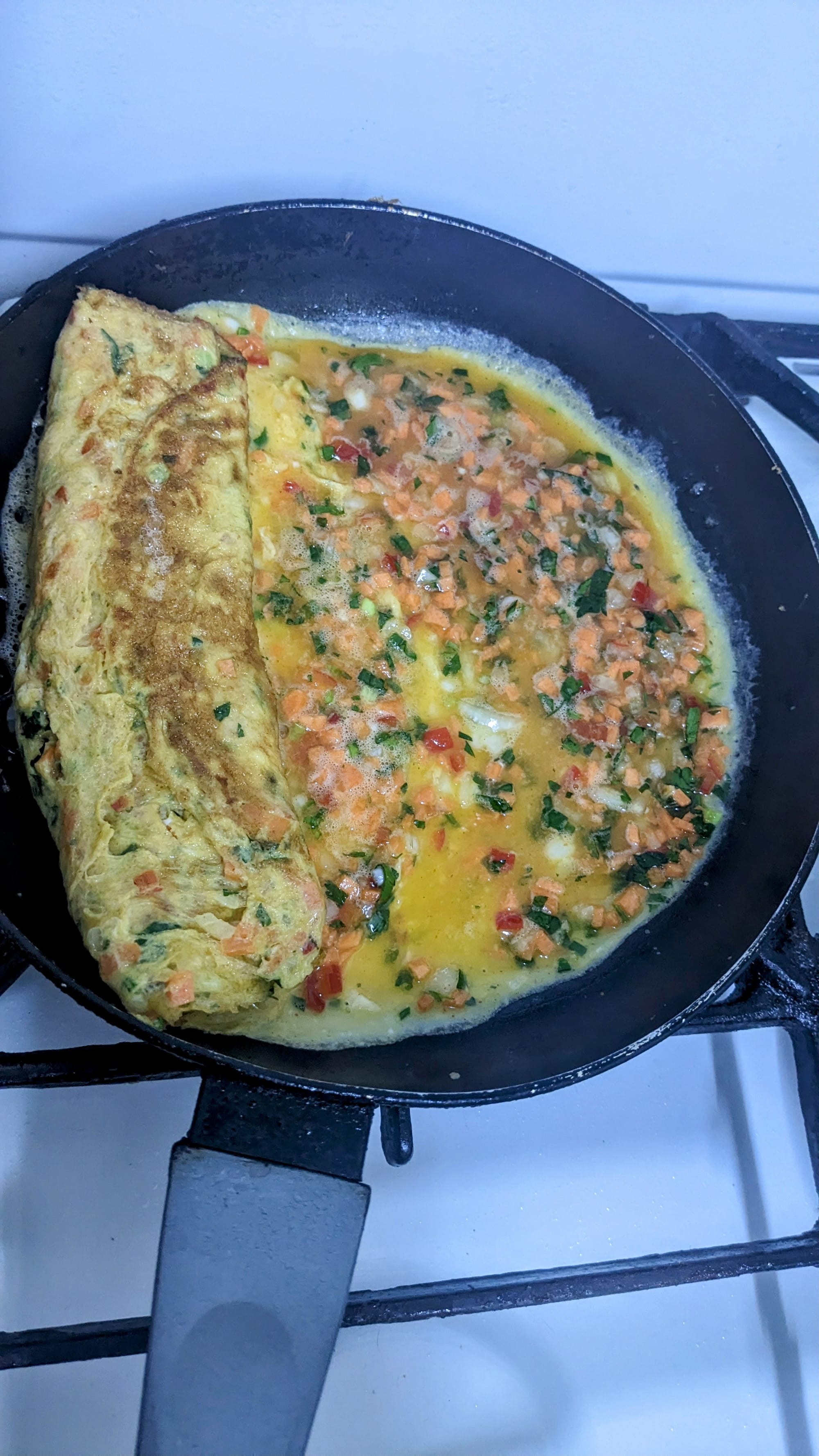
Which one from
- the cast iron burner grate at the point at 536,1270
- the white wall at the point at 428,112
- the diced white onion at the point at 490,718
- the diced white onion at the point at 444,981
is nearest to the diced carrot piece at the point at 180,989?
the cast iron burner grate at the point at 536,1270

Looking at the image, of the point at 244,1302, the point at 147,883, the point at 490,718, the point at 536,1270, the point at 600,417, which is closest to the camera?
the point at 244,1302

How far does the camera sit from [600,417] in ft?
6.82

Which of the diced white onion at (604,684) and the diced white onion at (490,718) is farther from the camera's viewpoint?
the diced white onion at (604,684)

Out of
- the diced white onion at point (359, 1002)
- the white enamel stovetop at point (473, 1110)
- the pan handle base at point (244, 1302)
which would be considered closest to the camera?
the pan handle base at point (244, 1302)

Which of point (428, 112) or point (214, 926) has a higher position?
point (428, 112)

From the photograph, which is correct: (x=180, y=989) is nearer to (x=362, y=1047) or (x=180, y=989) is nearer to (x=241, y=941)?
(x=241, y=941)

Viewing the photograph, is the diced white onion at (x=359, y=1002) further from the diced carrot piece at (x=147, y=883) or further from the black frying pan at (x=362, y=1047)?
the diced carrot piece at (x=147, y=883)

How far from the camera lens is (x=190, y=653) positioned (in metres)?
1.38

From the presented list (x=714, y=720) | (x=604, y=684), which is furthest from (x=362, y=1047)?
(x=714, y=720)

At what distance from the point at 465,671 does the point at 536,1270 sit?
103cm

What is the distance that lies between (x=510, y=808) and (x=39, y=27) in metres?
1.49

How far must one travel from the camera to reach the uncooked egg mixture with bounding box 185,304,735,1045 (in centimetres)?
159

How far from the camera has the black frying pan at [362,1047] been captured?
1.13m

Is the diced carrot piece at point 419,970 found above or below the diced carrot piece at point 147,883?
below
